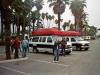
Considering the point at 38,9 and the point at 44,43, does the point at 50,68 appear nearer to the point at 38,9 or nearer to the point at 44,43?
the point at 44,43

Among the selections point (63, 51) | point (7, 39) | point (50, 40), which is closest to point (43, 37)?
point (50, 40)

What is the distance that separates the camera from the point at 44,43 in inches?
1251

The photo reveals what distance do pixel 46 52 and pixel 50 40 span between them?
8.75 ft

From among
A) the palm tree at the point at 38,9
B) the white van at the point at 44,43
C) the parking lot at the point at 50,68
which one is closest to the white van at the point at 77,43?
the white van at the point at 44,43

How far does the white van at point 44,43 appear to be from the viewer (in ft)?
102

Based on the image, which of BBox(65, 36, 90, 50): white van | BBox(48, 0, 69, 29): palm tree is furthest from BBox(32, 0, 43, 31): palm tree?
BBox(65, 36, 90, 50): white van

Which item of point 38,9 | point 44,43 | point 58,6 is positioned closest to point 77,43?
point 44,43

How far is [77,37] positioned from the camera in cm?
3916

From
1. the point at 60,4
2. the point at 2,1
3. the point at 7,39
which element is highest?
the point at 60,4

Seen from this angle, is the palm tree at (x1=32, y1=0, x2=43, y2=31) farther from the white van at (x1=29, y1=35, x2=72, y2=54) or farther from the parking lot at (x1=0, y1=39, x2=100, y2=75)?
the parking lot at (x1=0, y1=39, x2=100, y2=75)

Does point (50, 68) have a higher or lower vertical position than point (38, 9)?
lower

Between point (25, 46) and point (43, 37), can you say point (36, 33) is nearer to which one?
point (43, 37)

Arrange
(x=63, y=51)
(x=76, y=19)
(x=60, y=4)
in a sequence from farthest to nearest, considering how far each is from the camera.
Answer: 1. (x=76, y=19)
2. (x=60, y=4)
3. (x=63, y=51)

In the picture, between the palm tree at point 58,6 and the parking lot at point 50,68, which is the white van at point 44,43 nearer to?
the parking lot at point 50,68
